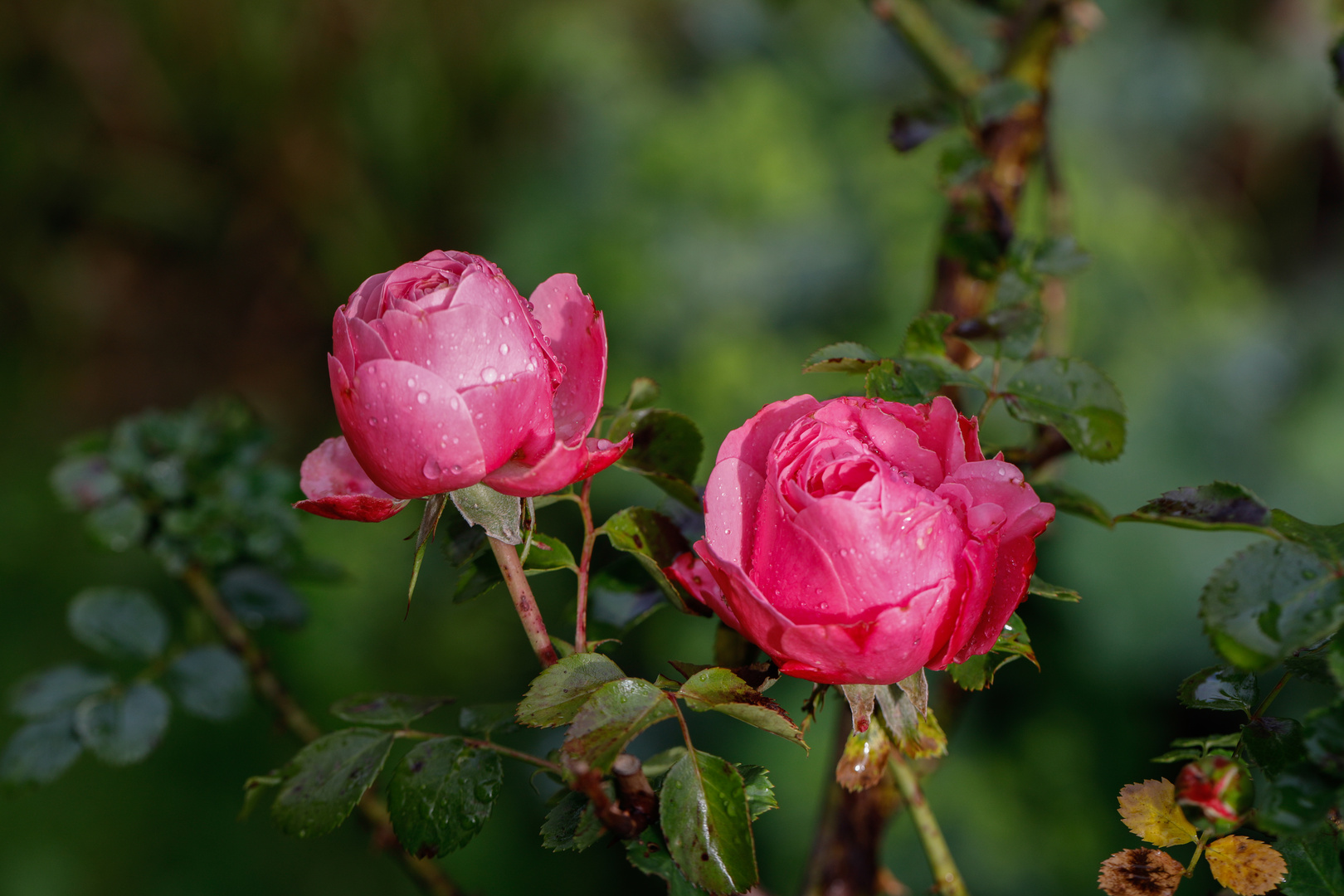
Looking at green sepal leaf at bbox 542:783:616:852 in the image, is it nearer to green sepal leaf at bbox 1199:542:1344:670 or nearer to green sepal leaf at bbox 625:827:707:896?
green sepal leaf at bbox 625:827:707:896

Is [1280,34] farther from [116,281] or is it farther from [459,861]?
[116,281]

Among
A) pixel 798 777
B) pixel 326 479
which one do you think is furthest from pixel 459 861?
pixel 326 479

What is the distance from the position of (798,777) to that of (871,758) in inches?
37.6

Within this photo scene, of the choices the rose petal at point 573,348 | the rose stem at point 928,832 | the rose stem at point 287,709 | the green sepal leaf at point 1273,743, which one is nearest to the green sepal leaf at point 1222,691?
the green sepal leaf at point 1273,743

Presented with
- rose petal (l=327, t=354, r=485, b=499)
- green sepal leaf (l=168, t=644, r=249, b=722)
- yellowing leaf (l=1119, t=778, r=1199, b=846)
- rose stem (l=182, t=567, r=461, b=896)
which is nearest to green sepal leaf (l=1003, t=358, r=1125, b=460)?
yellowing leaf (l=1119, t=778, r=1199, b=846)

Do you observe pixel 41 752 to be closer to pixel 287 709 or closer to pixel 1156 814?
pixel 287 709

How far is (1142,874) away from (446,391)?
10.5 inches

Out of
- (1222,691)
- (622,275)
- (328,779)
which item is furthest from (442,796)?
(622,275)

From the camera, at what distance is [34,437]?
6.72 feet

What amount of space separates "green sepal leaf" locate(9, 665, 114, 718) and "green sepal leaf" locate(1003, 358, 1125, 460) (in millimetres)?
528

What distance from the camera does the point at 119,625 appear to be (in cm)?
61

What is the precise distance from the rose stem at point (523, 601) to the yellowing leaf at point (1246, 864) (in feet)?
0.71

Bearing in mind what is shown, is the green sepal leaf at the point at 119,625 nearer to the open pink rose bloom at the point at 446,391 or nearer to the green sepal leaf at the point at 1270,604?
the open pink rose bloom at the point at 446,391

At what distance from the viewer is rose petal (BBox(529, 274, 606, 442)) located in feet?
1.04
